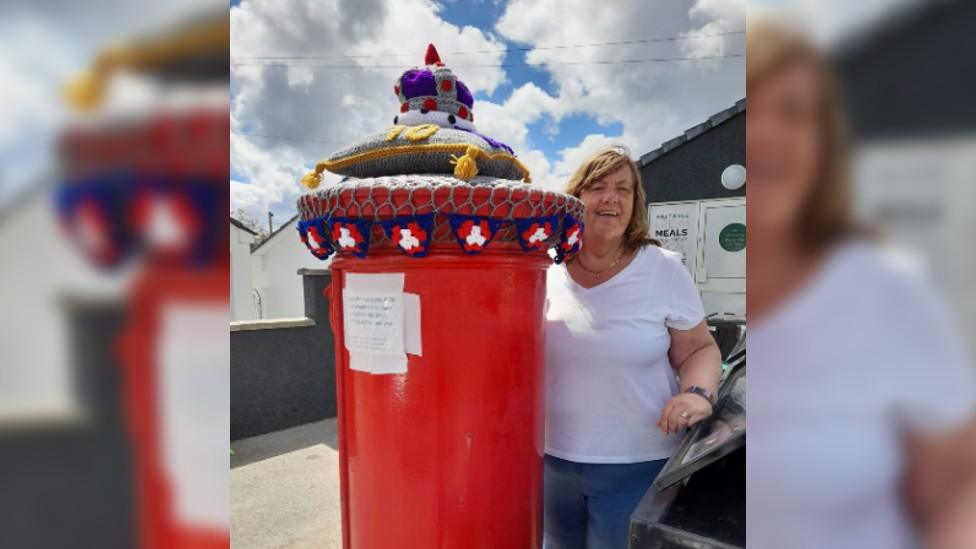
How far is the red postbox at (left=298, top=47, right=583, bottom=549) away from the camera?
3.90ft

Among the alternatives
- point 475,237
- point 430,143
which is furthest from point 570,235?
point 430,143

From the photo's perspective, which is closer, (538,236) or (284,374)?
(538,236)

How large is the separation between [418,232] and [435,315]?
0.23 m

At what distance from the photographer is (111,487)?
0.46 m

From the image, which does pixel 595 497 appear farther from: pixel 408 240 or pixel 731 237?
pixel 731 237

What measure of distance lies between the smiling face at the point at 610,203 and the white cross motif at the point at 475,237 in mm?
648

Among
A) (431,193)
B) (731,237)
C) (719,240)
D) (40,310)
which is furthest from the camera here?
(719,240)

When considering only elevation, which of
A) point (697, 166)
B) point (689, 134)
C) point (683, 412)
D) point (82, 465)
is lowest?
point (683, 412)

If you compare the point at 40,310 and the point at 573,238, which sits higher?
the point at 573,238

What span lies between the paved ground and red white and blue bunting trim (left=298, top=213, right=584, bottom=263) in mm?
2372

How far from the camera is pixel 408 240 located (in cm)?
116

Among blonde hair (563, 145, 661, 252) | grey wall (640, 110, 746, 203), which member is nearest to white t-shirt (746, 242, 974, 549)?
blonde hair (563, 145, 661, 252)

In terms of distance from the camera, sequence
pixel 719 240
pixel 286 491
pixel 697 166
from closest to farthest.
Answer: pixel 286 491, pixel 719 240, pixel 697 166

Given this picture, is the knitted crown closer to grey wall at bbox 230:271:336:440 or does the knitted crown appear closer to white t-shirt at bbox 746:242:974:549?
white t-shirt at bbox 746:242:974:549
